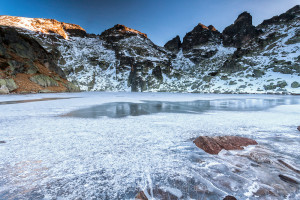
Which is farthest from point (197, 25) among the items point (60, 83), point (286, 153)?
point (286, 153)

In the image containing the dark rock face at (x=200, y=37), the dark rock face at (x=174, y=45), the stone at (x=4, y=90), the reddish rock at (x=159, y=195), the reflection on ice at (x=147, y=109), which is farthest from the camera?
the dark rock face at (x=174, y=45)

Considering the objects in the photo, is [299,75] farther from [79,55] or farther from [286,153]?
[79,55]

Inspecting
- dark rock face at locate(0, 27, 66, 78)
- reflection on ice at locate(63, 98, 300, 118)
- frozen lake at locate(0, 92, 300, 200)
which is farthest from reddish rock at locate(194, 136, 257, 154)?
dark rock face at locate(0, 27, 66, 78)

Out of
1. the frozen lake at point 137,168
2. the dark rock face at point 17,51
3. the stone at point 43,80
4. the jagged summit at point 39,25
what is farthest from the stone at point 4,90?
the jagged summit at point 39,25

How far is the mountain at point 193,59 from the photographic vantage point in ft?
141

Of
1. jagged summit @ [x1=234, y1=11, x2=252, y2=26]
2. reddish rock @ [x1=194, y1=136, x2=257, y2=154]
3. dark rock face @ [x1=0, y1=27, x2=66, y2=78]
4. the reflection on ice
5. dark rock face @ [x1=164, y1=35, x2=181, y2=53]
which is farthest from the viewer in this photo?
dark rock face @ [x1=164, y1=35, x2=181, y2=53]

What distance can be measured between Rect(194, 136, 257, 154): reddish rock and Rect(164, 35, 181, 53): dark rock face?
109 metres

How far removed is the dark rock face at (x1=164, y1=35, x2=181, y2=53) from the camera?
350ft

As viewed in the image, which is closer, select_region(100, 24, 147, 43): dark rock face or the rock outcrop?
the rock outcrop

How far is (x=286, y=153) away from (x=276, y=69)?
52.8 metres

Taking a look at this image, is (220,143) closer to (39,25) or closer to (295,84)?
(295,84)

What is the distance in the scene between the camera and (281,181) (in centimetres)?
197

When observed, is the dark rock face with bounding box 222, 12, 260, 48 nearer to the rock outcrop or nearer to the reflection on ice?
the reflection on ice

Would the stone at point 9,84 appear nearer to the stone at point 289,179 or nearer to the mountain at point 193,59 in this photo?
the mountain at point 193,59
